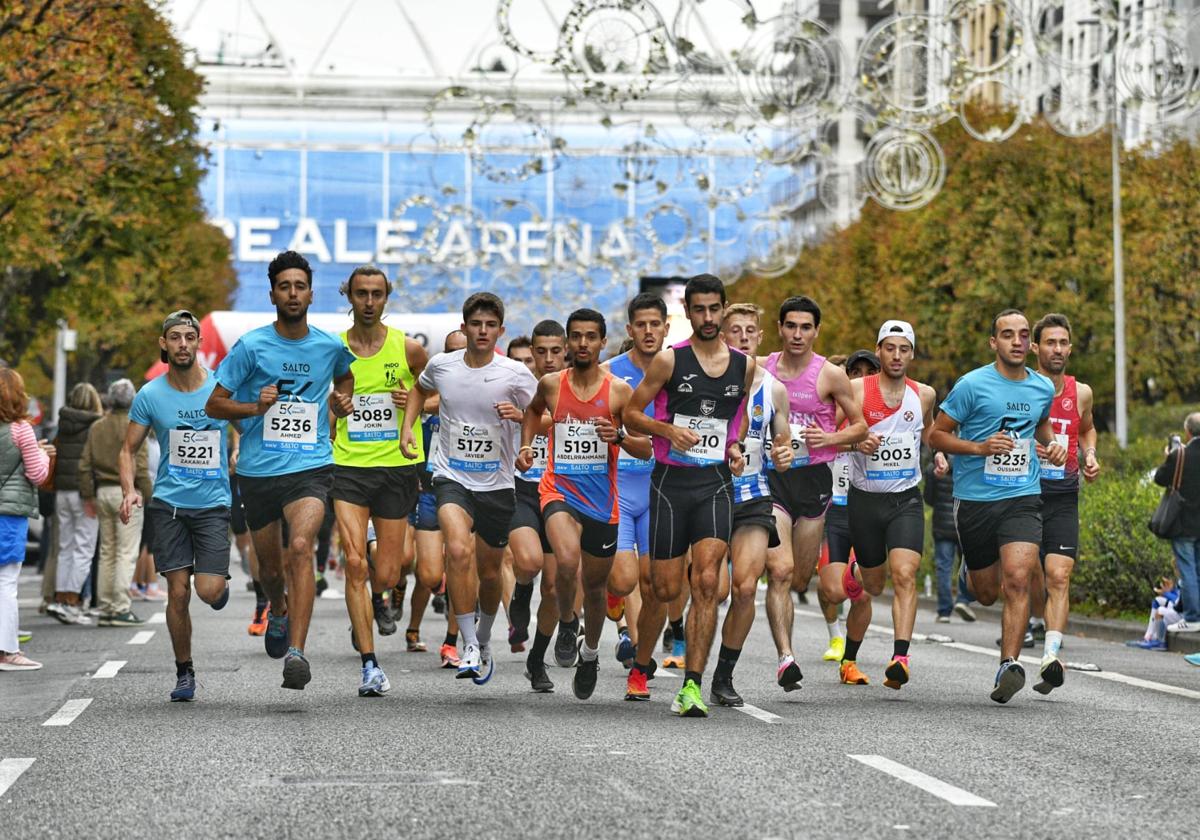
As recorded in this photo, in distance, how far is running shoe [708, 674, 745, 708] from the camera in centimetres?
1195

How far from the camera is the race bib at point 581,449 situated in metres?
12.1

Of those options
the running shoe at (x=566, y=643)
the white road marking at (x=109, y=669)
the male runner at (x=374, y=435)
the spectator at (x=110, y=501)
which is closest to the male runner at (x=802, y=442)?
the running shoe at (x=566, y=643)

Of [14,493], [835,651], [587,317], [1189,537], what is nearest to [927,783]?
[587,317]

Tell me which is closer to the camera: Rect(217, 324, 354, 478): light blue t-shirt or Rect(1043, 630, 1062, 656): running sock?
Rect(217, 324, 354, 478): light blue t-shirt

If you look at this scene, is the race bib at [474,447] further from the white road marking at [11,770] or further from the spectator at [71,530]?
the spectator at [71,530]

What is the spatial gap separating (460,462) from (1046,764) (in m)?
4.11

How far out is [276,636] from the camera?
1227 centimetres

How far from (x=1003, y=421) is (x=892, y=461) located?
2.98 ft

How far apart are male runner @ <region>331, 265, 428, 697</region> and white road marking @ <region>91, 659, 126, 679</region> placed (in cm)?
236

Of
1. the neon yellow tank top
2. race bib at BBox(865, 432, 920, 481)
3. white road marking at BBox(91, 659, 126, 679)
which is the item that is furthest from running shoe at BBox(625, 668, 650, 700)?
white road marking at BBox(91, 659, 126, 679)

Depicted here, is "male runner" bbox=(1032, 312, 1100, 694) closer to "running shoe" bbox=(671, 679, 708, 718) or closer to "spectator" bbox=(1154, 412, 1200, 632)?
"running shoe" bbox=(671, 679, 708, 718)

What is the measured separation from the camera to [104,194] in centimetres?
4056

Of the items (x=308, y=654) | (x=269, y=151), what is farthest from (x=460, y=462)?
(x=269, y=151)

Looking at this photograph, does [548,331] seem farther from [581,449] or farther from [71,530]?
[71,530]
